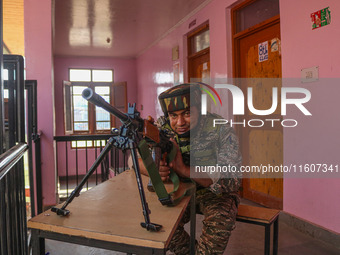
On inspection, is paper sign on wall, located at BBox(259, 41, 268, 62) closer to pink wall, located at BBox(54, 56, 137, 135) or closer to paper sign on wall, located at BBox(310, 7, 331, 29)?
paper sign on wall, located at BBox(310, 7, 331, 29)

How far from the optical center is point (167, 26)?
6086 mm

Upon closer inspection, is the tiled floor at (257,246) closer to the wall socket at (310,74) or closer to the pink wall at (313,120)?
the pink wall at (313,120)

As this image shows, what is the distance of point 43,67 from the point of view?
A: 3652 millimetres

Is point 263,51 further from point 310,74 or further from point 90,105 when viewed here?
point 90,105

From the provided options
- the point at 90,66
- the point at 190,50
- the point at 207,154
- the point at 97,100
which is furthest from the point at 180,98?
the point at 90,66

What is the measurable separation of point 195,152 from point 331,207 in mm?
1629

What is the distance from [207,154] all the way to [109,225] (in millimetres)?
860

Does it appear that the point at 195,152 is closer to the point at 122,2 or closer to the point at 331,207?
the point at 331,207

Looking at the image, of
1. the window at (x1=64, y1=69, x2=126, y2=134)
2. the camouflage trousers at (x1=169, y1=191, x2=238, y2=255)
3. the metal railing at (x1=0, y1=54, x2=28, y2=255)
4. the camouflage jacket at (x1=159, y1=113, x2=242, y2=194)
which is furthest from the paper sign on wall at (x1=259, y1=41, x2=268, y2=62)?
the window at (x1=64, y1=69, x2=126, y2=134)

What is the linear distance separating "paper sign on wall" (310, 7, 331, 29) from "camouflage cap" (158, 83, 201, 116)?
1.68 meters

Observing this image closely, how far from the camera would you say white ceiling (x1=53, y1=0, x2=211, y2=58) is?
16.0 ft

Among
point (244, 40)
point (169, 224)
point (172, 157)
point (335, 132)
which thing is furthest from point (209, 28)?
point (169, 224)

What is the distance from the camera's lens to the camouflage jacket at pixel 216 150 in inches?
58.2

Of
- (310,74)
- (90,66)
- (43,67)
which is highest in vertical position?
(90,66)
